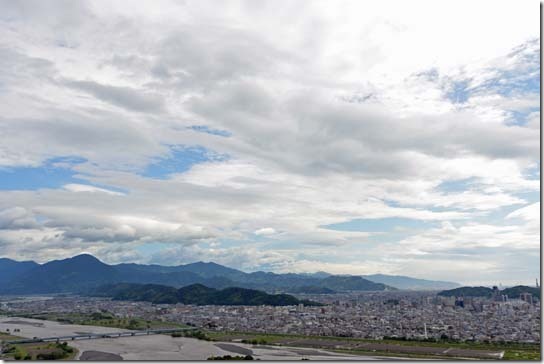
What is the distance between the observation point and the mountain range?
2447 inches

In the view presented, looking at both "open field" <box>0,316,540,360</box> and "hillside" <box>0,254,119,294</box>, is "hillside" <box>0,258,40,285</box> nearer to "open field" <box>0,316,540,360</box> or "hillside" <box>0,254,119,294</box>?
"hillside" <box>0,254,119,294</box>

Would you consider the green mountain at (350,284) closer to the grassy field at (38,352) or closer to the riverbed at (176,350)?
the riverbed at (176,350)

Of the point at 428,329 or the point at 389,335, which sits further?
the point at 428,329

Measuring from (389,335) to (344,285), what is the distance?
47.6m

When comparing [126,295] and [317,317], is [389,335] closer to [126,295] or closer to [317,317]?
[317,317]

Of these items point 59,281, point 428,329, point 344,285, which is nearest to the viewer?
point 428,329

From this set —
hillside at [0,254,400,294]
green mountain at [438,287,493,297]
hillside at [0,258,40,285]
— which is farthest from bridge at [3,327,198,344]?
hillside at [0,258,40,285]

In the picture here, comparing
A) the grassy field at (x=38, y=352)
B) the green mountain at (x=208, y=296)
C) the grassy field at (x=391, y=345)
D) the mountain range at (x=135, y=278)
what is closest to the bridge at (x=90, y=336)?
the grassy field at (x=38, y=352)

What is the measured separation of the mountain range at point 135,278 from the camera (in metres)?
62.2

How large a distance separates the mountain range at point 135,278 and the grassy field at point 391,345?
3989cm

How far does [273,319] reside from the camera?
21.5 m

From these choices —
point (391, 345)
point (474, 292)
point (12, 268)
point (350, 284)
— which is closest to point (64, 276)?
point (12, 268)

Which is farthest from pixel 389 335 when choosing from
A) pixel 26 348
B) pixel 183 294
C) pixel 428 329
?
pixel 183 294

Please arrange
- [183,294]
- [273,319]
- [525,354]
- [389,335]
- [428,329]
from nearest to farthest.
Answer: [525,354], [389,335], [428,329], [273,319], [183,294]
